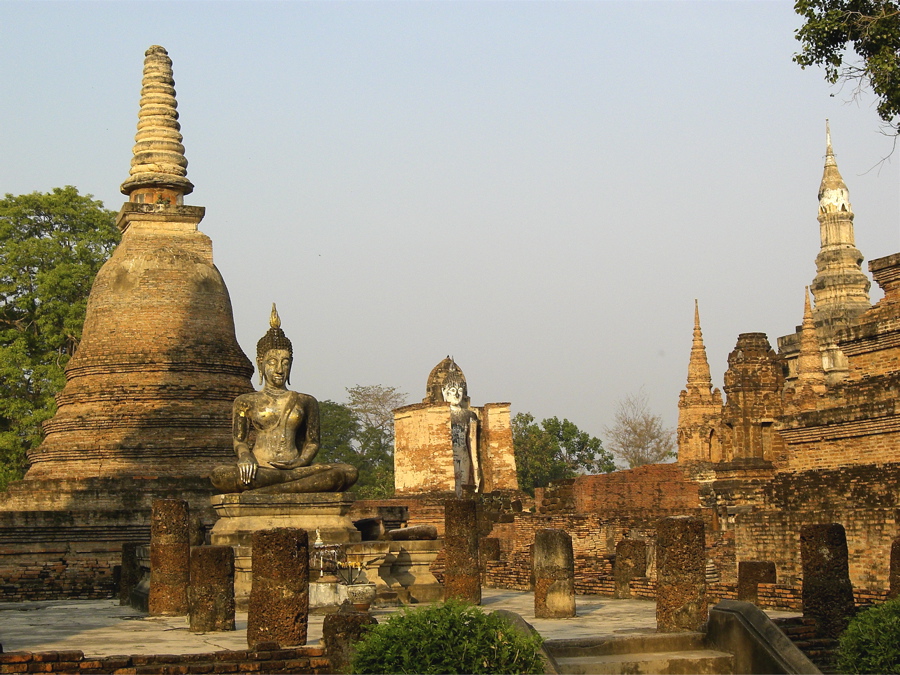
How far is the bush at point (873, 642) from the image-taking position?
7887 millimetres

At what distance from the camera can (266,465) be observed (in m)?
14.3

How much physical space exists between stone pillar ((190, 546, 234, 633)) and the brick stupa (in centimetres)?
866

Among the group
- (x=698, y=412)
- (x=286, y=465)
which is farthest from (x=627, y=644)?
(x=698, y=412)

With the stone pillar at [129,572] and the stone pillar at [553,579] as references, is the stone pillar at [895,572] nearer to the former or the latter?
the stone pillar at [553,579]

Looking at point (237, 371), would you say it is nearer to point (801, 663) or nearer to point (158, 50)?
point (158, 50)

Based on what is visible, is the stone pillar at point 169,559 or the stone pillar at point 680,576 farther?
the stone pillar at point 169,559

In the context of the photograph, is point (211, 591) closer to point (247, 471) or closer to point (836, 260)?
point (247, 471)

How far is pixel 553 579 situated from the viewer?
11984 millimetres

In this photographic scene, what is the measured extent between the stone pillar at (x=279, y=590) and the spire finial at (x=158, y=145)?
51.2ft

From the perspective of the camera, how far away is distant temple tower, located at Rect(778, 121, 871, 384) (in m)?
36.8

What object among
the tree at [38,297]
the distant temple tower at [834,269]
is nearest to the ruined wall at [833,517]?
the tree at [38,297]

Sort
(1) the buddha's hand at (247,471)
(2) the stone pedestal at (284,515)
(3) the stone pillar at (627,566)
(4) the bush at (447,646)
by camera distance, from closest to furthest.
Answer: (4) the bush at (447,646) < (2) the stone pedestal at (284,515) < (1) the buddha's hand at (247,471) < (3) the stone pillar at (627,566)

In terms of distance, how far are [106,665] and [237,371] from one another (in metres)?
15.2

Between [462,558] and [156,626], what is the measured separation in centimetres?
309
